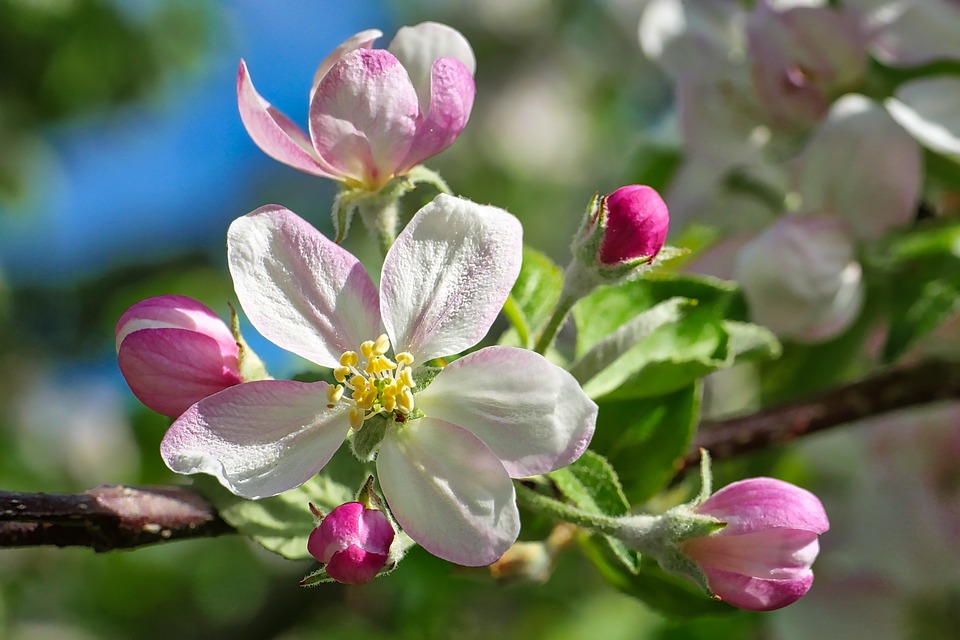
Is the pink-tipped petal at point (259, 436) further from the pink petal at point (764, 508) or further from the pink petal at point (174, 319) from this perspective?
the pink petal at point (764, 508)

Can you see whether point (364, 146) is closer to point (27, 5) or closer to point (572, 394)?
point (572, 394)

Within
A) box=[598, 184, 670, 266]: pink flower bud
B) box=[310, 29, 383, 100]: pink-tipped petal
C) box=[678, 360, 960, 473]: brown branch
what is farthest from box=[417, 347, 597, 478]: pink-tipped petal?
box=[678, 360, 960, 473]: brown branch

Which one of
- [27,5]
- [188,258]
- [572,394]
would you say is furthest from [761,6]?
[188,258]

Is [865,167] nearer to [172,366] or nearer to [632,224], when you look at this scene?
[632,224]

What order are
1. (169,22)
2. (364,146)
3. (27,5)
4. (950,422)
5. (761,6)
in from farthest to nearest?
(169,22), (27,5), (950,422), (761,6), (364,146)

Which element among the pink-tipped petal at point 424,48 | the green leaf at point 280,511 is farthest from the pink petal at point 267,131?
the green leaf at point 280,511

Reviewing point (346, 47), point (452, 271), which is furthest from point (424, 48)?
point (452, 271)
